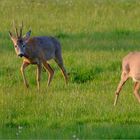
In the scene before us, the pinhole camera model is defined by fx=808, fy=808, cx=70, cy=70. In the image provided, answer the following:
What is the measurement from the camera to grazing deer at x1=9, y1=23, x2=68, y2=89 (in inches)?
718

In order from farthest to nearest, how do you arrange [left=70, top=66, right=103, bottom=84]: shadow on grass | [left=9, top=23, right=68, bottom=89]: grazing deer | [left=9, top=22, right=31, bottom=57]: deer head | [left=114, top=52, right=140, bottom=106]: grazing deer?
[left=70, top=66, right=103, bottom=84]: shadow on grass < [left=9, top=23, right=68, bottom=89]: grazing deer < [left=9, top=22, right=31, bottom=57]: deer head < [left=114, top=52, right=140, bottom=106]: grazing deer

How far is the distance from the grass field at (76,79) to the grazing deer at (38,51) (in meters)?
0.32

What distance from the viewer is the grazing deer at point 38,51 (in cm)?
1823

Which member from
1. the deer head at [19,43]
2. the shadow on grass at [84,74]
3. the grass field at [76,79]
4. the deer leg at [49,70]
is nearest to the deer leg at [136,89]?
the grass field at [76,79]

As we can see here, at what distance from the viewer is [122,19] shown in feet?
95.9

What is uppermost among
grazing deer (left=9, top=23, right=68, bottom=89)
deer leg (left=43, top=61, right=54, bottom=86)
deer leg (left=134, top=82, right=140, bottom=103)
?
grazing deer (left=9, top=23, right=68, bottom=89)

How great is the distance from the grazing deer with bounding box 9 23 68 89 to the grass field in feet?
1.05

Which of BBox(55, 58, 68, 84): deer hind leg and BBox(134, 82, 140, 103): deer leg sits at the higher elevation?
BBox(55, 58, 68, 84): deer hind leg

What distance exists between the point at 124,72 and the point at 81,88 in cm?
144

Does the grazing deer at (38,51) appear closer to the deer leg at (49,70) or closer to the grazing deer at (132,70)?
the deer leg at (49,70)

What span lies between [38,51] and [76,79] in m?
1.11

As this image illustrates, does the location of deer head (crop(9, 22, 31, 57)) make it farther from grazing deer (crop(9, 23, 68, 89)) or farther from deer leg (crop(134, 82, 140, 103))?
deer leg (crop(134, 82, 140, 103))

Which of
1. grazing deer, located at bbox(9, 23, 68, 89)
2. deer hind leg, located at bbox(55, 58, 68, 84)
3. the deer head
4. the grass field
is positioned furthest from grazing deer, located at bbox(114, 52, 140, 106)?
the deer head

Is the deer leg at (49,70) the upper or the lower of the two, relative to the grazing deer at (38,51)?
lower
